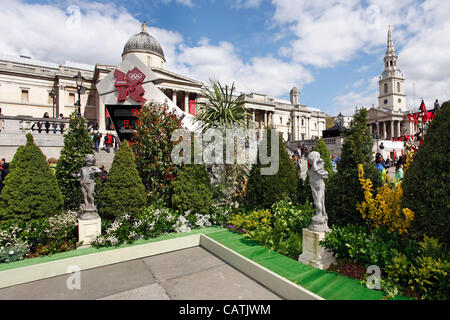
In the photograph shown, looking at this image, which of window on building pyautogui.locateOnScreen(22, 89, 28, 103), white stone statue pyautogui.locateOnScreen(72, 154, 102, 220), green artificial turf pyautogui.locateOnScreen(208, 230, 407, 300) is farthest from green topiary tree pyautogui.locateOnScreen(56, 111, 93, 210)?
window on building pyautogui.locateOnScreen(22, 89, 28, 103)

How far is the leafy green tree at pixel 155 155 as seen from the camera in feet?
27.2

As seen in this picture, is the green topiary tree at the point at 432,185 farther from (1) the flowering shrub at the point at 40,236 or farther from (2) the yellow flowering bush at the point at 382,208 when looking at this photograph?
(1) the flowering shrub at the point at 40,236

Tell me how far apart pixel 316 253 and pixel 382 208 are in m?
1.57

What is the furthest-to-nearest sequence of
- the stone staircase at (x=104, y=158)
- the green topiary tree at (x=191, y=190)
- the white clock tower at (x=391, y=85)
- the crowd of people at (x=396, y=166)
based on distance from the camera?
the white clock tower at (x=391, y=85) < the stone staircase at (x=104, y=158) < the green topiary tree at (x=191, y=190) < the crowd of people at (x=396, y=166)

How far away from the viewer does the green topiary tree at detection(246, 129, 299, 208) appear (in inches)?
305

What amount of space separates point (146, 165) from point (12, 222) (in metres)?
3.69

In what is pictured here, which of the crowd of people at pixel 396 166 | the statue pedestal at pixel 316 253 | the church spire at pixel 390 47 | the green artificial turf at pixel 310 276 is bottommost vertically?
the green artificial turf at pixel 310 276

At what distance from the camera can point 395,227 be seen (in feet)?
15.2

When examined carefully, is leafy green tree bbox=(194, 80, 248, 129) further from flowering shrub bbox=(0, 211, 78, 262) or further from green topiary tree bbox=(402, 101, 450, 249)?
green topiary tree bbox=(402, 101, 450, 249)

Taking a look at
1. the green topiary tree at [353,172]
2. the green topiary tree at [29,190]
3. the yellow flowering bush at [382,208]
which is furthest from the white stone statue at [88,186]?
the yellow flowering bush at [382,208]

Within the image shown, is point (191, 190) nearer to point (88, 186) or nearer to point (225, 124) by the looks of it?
point (88, 186)

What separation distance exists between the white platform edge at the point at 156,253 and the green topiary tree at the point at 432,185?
207 centimetres

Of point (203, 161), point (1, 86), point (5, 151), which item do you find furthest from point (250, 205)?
point (1, 86)

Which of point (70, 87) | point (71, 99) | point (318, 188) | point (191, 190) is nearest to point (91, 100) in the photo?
point (71, 99)
